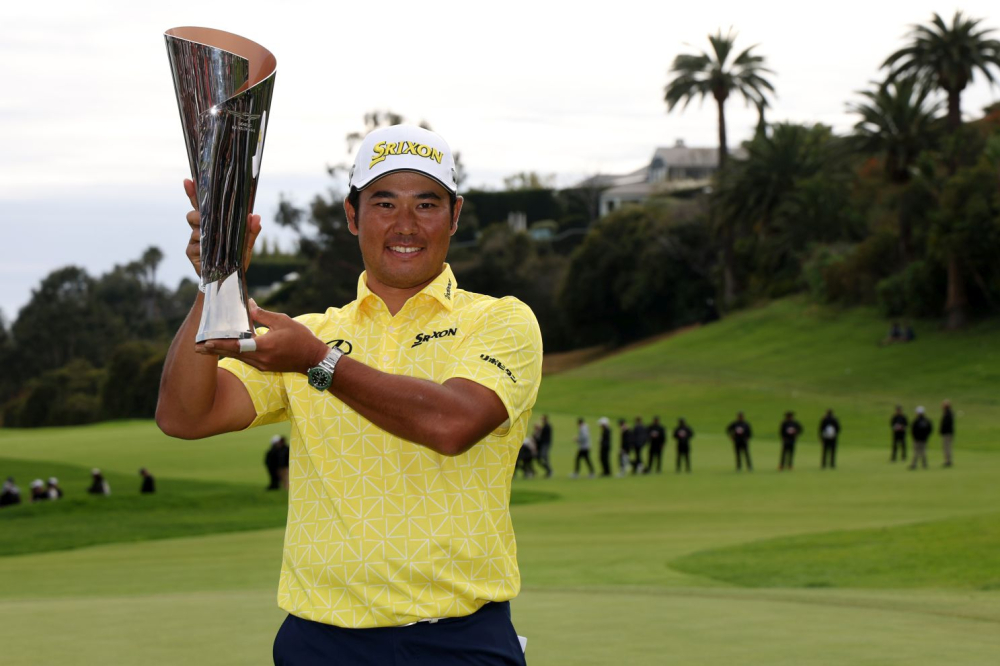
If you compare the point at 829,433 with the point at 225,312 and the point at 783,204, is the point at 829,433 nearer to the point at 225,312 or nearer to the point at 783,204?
the point at 225,312

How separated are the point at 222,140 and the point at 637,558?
13052 millimetres

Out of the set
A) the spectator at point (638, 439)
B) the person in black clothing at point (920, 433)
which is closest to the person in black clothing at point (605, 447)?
the spectator at point (638, 439)

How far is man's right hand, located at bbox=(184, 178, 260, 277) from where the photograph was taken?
2.98 metres

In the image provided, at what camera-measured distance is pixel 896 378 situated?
60.3 m

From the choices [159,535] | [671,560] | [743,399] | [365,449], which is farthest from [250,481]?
[365,449]

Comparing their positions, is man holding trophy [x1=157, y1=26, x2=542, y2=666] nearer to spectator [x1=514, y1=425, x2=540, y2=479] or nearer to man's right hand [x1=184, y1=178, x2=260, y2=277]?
man's right hand [x1=184, y1=178, x2=260, y2=277]

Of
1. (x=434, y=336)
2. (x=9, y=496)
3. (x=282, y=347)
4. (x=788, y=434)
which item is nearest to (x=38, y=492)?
(x=9, y=496)

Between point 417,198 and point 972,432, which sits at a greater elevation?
point 417,198

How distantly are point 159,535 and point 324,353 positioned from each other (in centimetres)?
1921

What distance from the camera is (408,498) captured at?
3.45 m

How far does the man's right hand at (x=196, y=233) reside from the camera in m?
2.98

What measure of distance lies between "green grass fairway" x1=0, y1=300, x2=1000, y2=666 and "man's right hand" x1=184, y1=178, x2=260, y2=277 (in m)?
3.99

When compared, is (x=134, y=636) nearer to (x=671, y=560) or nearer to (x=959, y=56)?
(x=671, y=560)

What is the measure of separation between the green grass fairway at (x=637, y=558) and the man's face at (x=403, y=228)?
3.48 m
